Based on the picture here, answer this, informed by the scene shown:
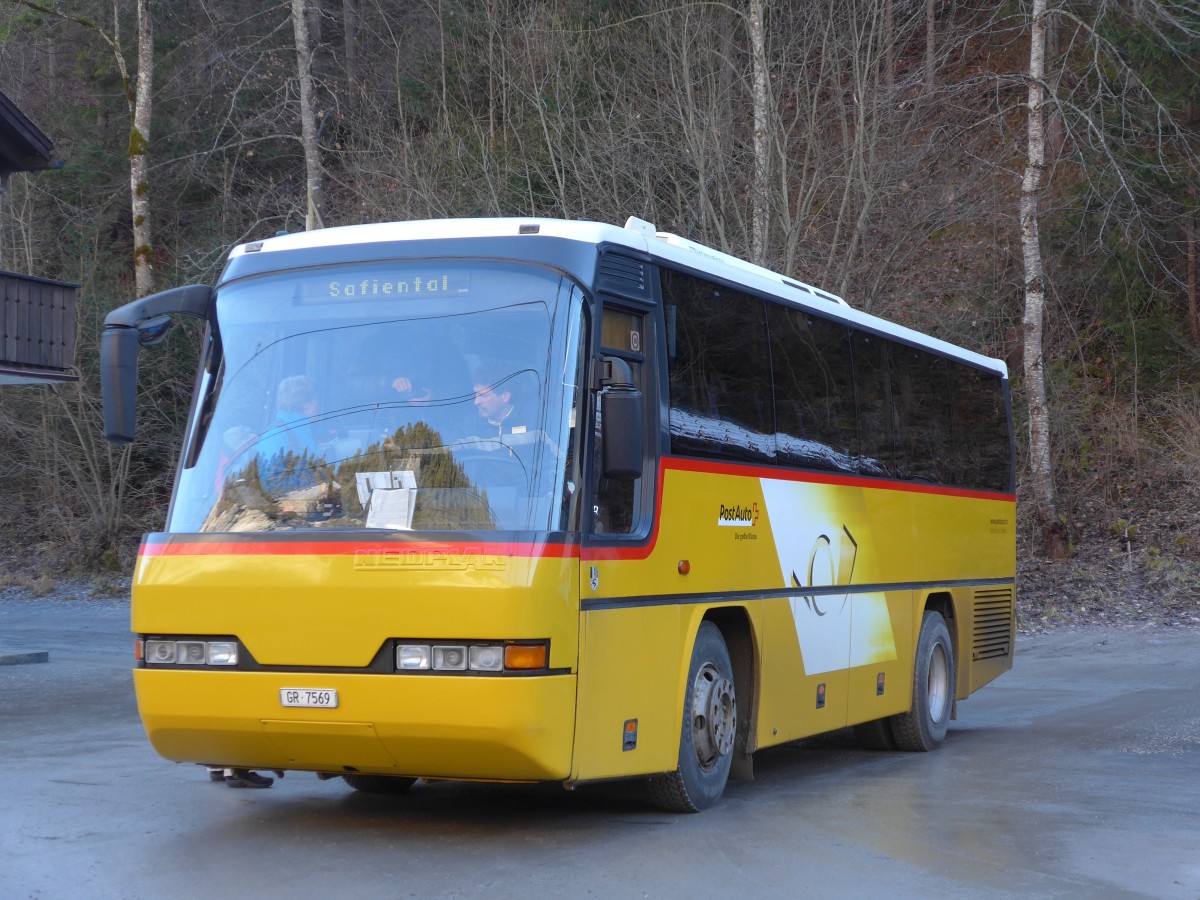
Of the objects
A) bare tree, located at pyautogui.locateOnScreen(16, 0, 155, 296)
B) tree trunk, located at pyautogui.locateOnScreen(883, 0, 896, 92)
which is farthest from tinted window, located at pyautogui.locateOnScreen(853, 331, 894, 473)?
bare tree, located at pyautogui.locateOnScreen(16, 0, 155, 296)

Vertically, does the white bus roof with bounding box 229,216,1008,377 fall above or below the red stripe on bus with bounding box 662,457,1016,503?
above

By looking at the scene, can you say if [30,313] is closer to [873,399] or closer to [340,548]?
[873,399]

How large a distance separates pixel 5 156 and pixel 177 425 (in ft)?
22.9

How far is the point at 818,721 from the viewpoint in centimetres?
986

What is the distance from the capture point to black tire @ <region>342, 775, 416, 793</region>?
896cm

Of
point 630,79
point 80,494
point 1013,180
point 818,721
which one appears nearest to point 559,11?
point 630,79

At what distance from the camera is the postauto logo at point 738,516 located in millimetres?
8570

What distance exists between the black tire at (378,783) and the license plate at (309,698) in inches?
78.7

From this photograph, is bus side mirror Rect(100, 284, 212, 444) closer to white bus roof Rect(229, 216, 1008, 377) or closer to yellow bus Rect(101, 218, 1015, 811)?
yellow bus Rect(101, 218, 1015, 811)

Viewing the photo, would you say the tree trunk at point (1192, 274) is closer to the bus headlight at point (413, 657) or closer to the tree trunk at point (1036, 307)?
the tree trunk at point (1036, 307)

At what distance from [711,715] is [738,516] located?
118cm

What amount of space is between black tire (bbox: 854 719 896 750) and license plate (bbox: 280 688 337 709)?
6.01m

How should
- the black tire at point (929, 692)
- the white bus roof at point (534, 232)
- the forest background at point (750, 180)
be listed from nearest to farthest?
the white bus roof at point (534, 232) < the black tire at point (929, 692) < the forest background at point (750, 180)

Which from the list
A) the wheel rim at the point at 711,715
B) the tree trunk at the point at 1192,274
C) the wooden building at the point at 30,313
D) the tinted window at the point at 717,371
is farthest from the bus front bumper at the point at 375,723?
the tree trunk at the point at 1192,274
